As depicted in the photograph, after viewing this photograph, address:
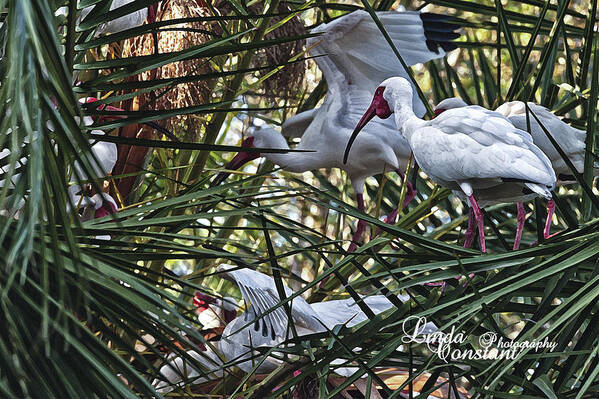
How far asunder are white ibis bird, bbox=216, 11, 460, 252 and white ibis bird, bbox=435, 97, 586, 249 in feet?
1.81

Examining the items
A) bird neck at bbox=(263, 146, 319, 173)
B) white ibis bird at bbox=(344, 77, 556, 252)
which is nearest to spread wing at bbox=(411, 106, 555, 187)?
white ibis bird at bbox=(344, 77, 556, 252)

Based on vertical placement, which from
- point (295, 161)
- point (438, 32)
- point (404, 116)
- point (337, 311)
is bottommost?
point (337, 311)

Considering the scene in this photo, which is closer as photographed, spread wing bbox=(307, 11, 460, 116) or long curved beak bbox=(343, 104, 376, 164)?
long curved beak bbox=(343, 104, 376, 164)

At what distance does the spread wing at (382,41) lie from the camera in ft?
8.71

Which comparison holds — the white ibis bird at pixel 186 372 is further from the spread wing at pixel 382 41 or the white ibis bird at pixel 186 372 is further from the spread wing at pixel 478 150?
the spread wing at pixel 382 41

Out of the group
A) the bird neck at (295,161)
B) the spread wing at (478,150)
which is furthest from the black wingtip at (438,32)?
the spread wing at (478,150)

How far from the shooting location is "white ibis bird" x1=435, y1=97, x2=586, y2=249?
81.1 inches

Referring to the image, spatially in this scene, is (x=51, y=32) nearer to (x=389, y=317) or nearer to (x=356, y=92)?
(x=389, y=317)

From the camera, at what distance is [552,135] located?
6.80 feet

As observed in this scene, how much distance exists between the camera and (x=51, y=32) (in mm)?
696

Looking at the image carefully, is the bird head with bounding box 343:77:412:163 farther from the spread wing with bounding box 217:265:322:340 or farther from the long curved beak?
the spread wing with bounding box 217:265:322:340

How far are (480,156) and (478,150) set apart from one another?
0.01 meters

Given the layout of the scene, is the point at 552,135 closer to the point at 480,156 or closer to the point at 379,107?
the point at 480,156

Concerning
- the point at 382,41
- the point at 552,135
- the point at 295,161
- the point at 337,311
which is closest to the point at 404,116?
the point at 552,135
